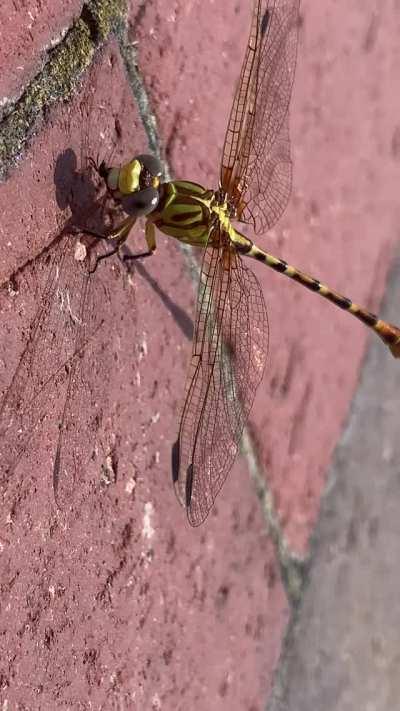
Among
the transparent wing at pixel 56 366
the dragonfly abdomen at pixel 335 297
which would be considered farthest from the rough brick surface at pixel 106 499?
the dragonfly abdomen at pixel 335 297

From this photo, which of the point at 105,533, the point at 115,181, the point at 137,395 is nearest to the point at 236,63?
the point at 115,181

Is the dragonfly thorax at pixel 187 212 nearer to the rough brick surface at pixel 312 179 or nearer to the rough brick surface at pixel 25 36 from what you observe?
the rough brick surface at pixel 312 179

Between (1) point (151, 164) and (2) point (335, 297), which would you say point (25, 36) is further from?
(2) point (335, 297)

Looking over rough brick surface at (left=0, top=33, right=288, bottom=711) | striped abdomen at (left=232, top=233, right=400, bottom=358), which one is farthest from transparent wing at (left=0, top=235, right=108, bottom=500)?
striped abdomen at (left=232, top=233, right=400, bottom=358)

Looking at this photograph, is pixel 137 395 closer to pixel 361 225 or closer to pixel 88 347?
pixel 88 347

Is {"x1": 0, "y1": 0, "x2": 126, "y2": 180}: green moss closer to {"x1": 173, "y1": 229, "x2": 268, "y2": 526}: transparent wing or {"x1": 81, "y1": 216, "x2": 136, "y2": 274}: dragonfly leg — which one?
{"x1": 81, "y1": 216, "x2": 136, "y2": 274}: dragonfly leg

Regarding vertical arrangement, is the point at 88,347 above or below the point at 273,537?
above
